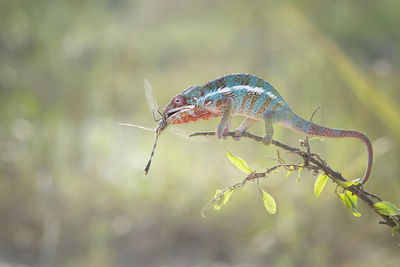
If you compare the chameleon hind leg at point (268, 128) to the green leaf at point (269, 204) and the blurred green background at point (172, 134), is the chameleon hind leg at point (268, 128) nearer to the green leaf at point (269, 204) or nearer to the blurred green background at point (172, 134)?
the green leaf at point (269, 204)

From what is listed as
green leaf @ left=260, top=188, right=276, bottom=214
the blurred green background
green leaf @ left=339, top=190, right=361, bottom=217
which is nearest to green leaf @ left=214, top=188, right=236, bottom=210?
green leaf @ left=260, top=188, right=276, bottom=214

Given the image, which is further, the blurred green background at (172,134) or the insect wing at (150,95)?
the blurred green background at (172,134)

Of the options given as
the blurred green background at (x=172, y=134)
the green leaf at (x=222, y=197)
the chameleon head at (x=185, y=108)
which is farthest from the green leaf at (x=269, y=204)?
the blurred green background at (x=172, y=134)

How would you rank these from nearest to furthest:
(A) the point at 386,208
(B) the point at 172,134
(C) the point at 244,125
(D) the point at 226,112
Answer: (A) the point at 386,208
(D) the point at 226,112
(C) the point at 244,125
(B) the point at 172,134

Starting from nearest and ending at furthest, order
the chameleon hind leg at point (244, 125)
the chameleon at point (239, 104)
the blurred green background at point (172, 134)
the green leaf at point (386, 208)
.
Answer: the green leaf at point (386, 208) → the chameleon at point (239, 104) → the chameleon hind leg at point (244, 125) → the blurred green background at point (172, 134)

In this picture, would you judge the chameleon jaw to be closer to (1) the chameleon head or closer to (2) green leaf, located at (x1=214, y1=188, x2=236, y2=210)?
(1) the chameleon head

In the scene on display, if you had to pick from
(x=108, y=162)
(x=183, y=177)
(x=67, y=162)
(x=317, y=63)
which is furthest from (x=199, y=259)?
(x=317, y=63)

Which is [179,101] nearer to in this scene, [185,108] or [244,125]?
[185,108]

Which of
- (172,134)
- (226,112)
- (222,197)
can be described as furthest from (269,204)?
(172,134)
